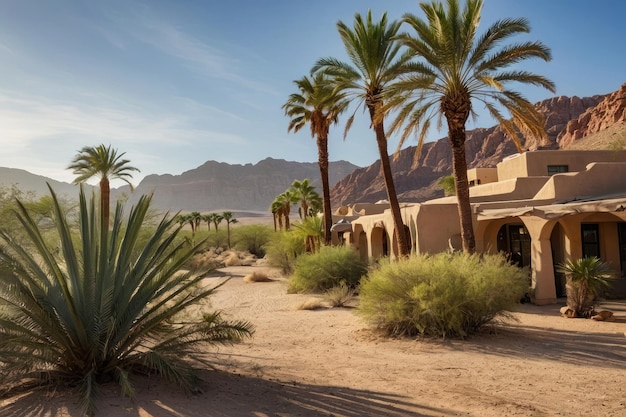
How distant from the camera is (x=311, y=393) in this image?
20.7 ft

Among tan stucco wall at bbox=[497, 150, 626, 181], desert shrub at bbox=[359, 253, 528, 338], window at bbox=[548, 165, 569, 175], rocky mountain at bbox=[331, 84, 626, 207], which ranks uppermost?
rocky mountain at bbox=[331, 84, 626, 207]

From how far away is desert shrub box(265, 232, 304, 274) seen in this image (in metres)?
27.2

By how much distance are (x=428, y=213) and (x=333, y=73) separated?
229 inches

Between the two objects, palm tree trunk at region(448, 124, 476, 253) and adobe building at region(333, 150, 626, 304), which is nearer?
adobe building at region(333, 150, 626, 304)

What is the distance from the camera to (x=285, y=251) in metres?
28.2

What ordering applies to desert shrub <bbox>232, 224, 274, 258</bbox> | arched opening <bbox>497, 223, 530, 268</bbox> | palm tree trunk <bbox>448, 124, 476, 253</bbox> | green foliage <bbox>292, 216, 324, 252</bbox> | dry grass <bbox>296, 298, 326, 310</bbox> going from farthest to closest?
desert shrub <bbox>232, 224, 274, 258</bbox>
green foliage <bbox>292, 216, 324, 252</bbox>
arched opening <bbox>497, 223, 530, 268</bbox>
dry grass <bbox>296, 298, 326, 310</bbox>
palm tree trunk <bbox>448, 124, 476, 253</bbox>

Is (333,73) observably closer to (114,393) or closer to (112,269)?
(112,269)

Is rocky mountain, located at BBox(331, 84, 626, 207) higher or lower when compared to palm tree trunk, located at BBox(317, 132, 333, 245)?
higher

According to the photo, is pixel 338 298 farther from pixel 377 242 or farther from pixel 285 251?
pixel 285 251

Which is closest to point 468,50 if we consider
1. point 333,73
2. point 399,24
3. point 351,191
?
point 399,24

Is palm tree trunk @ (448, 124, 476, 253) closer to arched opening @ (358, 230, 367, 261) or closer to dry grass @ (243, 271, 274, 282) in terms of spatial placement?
dry grass @ (243, 271, 274, 282)

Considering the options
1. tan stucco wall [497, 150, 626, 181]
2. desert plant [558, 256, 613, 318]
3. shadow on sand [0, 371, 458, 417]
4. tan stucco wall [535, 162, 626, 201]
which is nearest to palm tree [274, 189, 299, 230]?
tan stucco wall [497, 150, 626, 181]

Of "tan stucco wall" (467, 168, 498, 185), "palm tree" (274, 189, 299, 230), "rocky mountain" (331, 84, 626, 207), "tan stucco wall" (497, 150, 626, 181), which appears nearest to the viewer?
"tan stucco wall" (497, 150, 626, 181)

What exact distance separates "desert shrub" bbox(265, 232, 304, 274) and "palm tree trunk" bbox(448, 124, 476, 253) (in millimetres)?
13937
